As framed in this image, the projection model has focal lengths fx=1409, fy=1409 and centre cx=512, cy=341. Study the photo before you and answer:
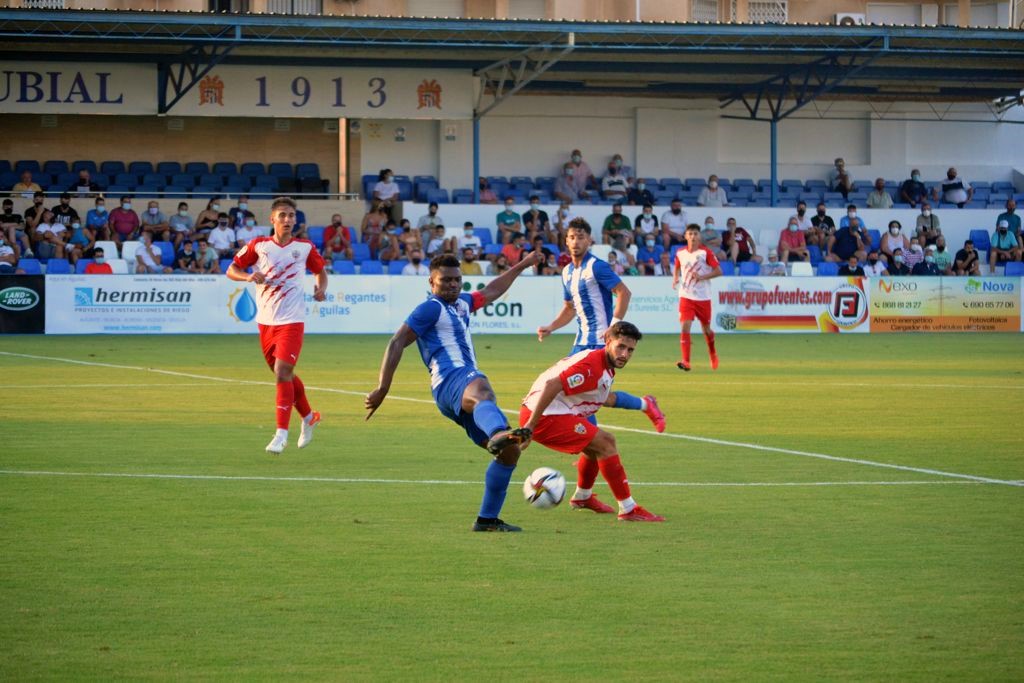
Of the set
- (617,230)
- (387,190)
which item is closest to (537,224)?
(617,230)

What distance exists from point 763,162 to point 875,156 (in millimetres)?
3842

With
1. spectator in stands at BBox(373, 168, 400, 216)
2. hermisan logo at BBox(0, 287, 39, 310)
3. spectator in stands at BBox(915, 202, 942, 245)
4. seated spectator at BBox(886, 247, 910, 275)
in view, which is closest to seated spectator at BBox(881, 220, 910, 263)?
seated spectator at BBox(886, 247, 910, 275)

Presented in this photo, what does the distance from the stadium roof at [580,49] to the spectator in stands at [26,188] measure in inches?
134

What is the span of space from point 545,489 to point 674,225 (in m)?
27.4

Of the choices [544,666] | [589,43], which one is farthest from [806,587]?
[589,43]

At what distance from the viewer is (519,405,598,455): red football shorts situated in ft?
30.0

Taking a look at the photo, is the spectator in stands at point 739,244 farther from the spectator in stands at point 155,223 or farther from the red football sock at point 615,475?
the red football sock at point 615,475

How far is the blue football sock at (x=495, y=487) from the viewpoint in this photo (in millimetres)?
8578

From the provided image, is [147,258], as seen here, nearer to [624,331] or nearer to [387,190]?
[387,190]

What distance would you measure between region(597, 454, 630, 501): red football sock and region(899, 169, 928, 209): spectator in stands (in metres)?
33.4

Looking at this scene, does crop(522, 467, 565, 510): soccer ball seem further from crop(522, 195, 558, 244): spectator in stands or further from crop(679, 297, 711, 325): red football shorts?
crop(522, 195, 558, 244): spectator in stands

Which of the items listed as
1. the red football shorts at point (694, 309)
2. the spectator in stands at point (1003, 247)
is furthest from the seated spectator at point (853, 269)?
the red football shorts at point (694, 309)

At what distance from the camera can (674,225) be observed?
117 feet

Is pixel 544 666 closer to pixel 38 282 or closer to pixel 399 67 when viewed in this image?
pixel 38 282
